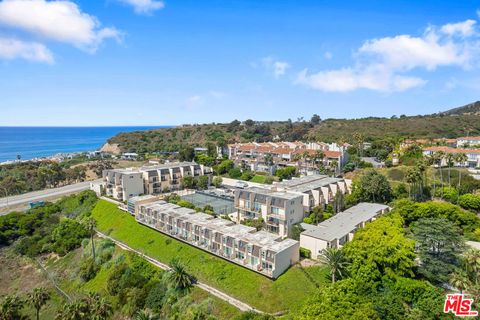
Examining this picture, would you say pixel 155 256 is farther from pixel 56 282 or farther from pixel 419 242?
pixel 419 242

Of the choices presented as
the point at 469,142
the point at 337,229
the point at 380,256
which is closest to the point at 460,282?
the point at 380,256

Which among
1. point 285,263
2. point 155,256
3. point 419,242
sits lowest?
point 155,256

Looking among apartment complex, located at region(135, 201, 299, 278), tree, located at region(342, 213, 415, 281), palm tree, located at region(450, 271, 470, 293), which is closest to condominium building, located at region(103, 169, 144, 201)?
apartment complex, located at region(135, 201, 299, 278)

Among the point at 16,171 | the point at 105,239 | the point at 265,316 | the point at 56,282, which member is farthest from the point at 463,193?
the point at 16,171

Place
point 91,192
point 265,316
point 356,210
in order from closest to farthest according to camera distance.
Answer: point 265,316 < point 356,210 < point 91,192

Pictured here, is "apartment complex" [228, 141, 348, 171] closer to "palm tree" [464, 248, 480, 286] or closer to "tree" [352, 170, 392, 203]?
"tree" [352, 170, 392, 203]

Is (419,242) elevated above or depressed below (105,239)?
above

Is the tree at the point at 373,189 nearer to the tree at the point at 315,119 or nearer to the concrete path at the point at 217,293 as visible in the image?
the concrete path at the point at 217,293
